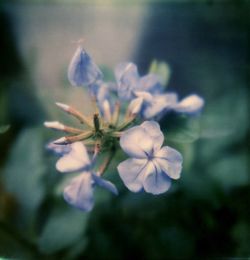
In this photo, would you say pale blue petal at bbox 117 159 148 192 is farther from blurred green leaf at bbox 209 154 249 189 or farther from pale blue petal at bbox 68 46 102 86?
blurred green leaf at bbox 209 154 249 189

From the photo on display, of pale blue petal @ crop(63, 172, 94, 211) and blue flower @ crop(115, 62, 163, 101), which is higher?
blue flower @ crop(115, 62, 163, 101)

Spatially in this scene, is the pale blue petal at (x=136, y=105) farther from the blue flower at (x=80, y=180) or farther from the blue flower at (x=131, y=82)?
the blue flower at (x=80, y=180)

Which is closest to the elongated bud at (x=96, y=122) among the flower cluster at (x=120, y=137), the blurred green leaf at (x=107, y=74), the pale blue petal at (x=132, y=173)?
the flower cluster at (x=120, y=137)

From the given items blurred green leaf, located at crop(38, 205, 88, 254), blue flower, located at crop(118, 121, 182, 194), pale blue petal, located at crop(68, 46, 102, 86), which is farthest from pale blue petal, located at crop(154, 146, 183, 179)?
blurred green leaf, located at crop(38, 205, 88, 254)

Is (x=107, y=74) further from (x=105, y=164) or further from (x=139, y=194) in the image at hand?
(x=105, y=164)

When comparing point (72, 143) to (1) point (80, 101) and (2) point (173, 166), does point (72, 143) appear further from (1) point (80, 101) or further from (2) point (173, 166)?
(1) point (80, 101)

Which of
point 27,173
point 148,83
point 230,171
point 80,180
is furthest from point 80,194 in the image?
point 230,171

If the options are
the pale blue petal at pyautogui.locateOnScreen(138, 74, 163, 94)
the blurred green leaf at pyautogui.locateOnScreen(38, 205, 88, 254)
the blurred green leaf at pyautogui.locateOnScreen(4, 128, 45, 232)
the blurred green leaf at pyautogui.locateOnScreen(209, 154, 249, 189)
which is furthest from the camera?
the blurred green leaf at pyautogui.locateOnScreen(209, 154, 249, 189)
